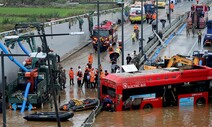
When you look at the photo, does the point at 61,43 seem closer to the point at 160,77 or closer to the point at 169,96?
the point at 169,96

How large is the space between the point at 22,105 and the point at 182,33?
3105 cm

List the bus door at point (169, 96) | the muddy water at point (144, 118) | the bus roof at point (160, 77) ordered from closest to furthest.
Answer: the muddy water at point (144, 118)
the bus roof at point (160, 77)
the bus door at point (169, 96)

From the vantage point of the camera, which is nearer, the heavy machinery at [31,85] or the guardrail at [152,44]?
the heavy machinery at [31,85]

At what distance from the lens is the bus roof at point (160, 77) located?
31861 mm

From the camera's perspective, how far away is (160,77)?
32.7 meters

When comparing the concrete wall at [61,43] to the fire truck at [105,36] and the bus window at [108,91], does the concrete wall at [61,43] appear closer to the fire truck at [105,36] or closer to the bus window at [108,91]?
the fire truck at [105,36]

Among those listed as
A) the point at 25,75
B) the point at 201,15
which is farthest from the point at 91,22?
the point at 25,75

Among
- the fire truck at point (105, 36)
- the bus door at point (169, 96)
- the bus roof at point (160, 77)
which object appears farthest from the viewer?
the fire truck at point (105, 36)

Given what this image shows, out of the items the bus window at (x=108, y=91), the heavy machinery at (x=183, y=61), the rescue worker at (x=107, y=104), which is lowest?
the rescue worker at (x=107, y=104)

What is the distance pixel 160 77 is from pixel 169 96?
1303 millimetres

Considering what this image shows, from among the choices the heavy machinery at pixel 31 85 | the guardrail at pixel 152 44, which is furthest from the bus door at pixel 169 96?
the guardrail at pixel 152 44

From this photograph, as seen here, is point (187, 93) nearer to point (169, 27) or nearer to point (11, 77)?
point (11, 77)

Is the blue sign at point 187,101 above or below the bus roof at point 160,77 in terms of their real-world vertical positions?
below

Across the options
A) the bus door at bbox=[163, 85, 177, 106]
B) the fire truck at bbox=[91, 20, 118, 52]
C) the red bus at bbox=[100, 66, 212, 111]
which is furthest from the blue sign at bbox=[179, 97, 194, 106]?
the fire truck at bbox=[91, 20, 118, 52]
